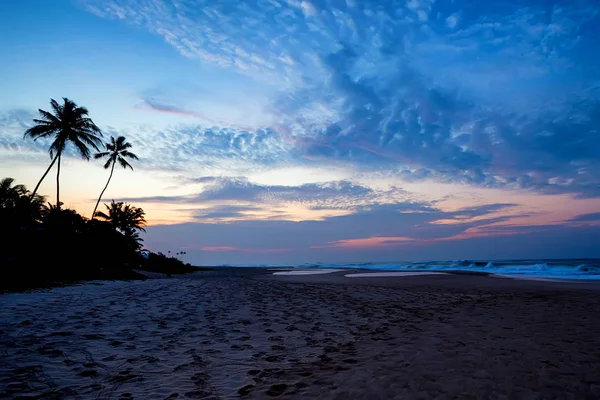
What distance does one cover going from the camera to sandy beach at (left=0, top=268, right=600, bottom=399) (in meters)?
4.59

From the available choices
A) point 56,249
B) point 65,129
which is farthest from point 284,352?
point 65,129

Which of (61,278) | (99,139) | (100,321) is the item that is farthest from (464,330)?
(99,139)

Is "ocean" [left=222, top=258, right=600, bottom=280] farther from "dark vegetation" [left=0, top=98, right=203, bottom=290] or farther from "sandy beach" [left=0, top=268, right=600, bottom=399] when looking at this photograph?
"dark vegetation" [left=0, top=98, right=203, bottom=290]

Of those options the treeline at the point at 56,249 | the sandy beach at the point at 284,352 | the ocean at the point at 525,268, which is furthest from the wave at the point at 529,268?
the treeline at the point at 56,249

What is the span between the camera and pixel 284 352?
252 inches

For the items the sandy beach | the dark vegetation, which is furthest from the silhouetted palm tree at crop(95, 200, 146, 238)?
the sandy beach

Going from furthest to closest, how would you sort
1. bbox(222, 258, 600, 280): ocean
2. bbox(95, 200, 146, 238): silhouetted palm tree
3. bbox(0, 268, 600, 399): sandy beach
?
bbox(95, 200, 146, 238): silhouetted palm tree → bbox(222, 258, 600, 280): ocean → bbox(0, 268, 600, 399): sandy beach

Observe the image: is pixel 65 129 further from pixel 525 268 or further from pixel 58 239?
pixel 525 268

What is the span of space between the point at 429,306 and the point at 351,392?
9182mm

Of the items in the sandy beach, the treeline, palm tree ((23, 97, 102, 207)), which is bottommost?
the sandy beach

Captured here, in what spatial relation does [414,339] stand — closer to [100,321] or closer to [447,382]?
[447,382]

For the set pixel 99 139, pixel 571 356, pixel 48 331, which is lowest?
pixel 571 356

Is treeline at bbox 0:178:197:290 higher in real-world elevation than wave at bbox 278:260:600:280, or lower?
higher

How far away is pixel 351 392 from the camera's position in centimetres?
453
